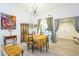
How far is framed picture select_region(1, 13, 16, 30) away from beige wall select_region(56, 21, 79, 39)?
758 millimetres

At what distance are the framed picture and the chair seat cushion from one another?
319mm

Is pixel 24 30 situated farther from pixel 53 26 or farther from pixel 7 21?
pixel 53 26

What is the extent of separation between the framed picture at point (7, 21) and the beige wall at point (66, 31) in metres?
0.76

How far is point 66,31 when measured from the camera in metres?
2.39

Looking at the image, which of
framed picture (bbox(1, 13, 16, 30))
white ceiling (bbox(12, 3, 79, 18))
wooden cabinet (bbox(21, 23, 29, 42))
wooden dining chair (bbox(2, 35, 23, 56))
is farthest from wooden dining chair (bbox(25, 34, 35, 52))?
white ceiling (bbox(12, 3, 79, 18))

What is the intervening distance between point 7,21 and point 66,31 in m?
0.99

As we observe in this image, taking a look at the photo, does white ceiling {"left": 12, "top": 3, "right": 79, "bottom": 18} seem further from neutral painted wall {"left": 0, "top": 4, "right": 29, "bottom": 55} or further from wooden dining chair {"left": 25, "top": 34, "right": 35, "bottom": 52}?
wooden dining chair {"left": 25, "top": 34, "right": 35, "bottom": 52}

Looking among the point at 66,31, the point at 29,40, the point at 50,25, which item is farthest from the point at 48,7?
the point at 29,40

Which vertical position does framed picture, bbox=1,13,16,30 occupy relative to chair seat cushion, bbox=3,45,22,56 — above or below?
above

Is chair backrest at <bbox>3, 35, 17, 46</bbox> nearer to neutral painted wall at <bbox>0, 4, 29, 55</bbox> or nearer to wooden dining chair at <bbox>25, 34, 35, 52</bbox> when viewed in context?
neutral painted wall at <bbox>0, 4, 29, 55</bbox>

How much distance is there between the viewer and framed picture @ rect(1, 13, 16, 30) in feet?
7.75

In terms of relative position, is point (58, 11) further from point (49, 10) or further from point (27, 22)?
point (27, 22)

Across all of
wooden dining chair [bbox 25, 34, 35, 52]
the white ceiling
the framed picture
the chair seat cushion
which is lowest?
the chair seat cushion

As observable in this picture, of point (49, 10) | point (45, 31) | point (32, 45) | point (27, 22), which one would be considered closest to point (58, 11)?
point (49, 10)
